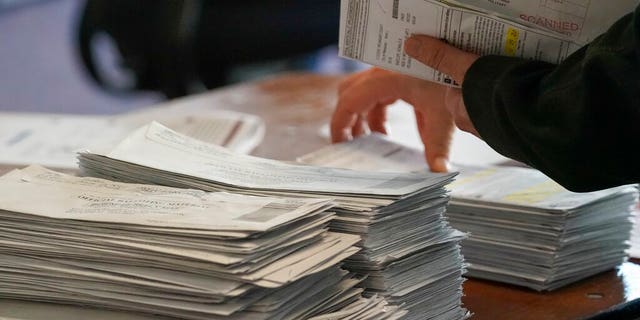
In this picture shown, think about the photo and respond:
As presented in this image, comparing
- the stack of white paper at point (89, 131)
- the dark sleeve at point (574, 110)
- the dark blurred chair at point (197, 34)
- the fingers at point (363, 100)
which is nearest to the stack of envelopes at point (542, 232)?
the dark sleeve at point (574, 110)

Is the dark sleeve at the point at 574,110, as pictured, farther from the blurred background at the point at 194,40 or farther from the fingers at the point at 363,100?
the blurred background at the point at 194,40

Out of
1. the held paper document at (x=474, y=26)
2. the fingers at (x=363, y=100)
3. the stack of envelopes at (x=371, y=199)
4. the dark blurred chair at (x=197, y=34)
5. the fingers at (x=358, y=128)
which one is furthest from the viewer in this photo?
the dark blurred chair at (x=197, y=34)

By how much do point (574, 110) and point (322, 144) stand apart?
728 millimetres

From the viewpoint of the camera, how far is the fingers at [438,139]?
1246 mm

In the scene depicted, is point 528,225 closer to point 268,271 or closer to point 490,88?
point 490,88

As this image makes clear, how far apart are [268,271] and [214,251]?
0.04 meters

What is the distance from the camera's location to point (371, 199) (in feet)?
2.86

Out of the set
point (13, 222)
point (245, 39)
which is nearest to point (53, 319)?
point (13, 222)

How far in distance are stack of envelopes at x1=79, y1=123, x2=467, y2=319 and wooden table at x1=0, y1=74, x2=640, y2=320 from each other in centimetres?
11

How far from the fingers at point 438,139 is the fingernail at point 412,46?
0.18 meters

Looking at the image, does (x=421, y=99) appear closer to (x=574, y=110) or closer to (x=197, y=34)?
(x=574, y=110)

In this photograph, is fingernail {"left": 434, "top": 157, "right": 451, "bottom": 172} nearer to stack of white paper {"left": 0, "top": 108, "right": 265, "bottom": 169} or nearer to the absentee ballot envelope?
the absentee ballot envelope

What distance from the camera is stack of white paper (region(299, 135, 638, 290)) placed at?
106 centimetres

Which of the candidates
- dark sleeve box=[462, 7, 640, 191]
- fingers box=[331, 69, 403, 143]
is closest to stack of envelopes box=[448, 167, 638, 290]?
dark sleeve box=[462, 7, 640, 191]
